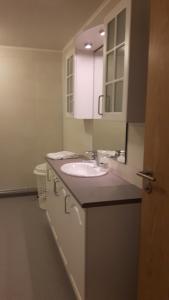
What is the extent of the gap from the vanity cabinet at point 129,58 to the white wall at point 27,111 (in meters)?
2.37

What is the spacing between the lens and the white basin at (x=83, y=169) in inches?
91.5

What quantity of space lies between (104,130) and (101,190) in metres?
0.95

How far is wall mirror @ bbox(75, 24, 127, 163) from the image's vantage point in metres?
2.16

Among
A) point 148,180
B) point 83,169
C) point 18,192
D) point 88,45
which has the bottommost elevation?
point 18,192

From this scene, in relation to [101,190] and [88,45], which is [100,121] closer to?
[88,45]

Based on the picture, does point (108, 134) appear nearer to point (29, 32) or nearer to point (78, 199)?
point (78, 199)

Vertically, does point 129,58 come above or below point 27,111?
above

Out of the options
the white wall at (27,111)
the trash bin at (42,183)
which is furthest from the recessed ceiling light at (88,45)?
the trash bin at (42,183)

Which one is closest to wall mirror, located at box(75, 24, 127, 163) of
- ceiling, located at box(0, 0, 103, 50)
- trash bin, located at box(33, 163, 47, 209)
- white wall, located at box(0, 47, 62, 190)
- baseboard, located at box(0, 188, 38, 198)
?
ceiling, located at box(0, 0, 103, 50)

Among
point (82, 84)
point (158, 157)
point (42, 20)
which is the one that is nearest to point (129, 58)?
point (158, 157)

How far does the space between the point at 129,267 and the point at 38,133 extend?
2.93 m

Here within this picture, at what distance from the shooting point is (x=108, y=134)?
8.08 ft

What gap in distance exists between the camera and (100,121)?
2643mm

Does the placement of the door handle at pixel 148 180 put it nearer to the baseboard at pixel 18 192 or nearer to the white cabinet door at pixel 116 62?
the white cabinet door at pixel 116 62
